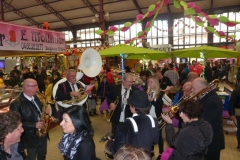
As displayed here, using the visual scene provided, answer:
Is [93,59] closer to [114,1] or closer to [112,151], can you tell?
[112,151]

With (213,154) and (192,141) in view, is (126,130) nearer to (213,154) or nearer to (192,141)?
(192,141)

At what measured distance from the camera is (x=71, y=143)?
188 centimetres

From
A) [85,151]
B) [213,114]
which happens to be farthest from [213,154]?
[85,151]

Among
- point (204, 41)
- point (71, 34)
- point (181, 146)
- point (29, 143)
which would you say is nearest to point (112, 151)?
point (181, 146)

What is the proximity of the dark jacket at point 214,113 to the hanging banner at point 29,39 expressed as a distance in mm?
3671

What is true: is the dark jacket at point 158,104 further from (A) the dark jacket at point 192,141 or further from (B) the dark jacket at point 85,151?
(B) the dark jacket at point 85,151

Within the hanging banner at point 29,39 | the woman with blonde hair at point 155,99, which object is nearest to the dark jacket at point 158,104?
the woman with blonde hair at point 155,99

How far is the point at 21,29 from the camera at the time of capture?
4234 mm

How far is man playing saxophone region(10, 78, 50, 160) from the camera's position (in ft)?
9.11

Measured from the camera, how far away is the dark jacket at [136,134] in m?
2.07

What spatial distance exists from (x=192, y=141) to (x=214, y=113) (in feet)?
2.99

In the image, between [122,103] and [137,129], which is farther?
[122,103]

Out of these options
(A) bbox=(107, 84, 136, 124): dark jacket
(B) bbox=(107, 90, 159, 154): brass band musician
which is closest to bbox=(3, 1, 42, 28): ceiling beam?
(A) bbox=(107, 84, 136, 124): dark jacket

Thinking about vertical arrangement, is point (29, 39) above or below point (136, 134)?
above
